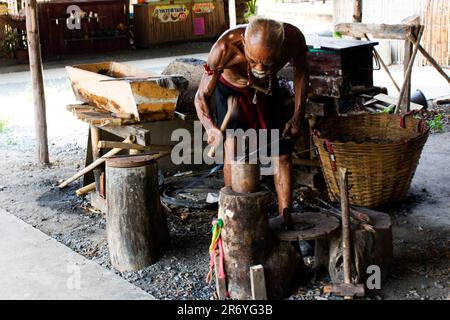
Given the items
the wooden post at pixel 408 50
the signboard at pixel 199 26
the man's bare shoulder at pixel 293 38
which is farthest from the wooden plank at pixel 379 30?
the signboard at pixel 199 26

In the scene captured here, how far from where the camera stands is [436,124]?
8555mm

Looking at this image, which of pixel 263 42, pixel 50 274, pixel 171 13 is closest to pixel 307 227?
pixel 263 42

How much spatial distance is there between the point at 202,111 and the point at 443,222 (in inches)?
85.7

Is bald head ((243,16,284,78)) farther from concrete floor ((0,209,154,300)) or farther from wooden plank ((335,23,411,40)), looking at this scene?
wooden plank ((335,23,411,40))

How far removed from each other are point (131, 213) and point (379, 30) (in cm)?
459

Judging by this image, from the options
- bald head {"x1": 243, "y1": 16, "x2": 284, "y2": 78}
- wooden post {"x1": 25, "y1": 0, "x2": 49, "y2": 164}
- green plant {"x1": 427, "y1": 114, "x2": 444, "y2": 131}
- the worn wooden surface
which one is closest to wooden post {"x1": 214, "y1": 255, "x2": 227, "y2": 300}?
bald head {"x1": 243, "y1": 16, "x2": 284, "y2": 78}

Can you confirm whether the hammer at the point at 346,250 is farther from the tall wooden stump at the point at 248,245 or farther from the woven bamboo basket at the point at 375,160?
the woven bamboo basket at the point at 375,160

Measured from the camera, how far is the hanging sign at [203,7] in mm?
19734

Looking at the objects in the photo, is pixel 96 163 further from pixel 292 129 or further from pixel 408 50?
pixel 408 50

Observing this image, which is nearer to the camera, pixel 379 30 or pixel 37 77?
pixel 37 77

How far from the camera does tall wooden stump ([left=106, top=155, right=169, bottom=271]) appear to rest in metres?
4.80

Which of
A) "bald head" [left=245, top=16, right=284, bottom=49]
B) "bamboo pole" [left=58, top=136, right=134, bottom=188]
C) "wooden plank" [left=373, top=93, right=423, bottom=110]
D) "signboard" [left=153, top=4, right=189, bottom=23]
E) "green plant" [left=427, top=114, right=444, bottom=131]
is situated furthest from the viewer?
"signboard" [left=153, top=4, right=189, bottom=23]

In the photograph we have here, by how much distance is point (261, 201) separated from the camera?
4129 mm

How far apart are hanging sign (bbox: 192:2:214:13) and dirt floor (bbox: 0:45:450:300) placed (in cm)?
1185
